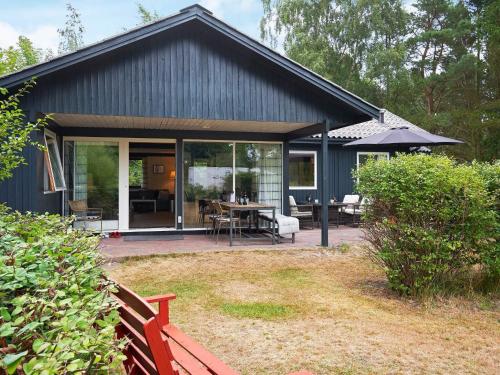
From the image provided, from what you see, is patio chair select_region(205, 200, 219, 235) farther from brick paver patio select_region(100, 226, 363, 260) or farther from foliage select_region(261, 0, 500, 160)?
foliage select_region(261, 0, 500, 160)

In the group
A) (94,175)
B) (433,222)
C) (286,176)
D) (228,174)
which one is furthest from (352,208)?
(433,222)

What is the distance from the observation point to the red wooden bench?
1.79 meters

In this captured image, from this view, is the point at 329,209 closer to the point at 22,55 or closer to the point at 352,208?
the point at 352,208

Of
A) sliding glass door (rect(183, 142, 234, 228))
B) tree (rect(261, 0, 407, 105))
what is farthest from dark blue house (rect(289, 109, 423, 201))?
tree (rect(261, 0, 407, 105))

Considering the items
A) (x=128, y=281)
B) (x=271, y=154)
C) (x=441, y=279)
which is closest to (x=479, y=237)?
(x=441, y=279)

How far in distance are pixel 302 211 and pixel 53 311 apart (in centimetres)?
1119

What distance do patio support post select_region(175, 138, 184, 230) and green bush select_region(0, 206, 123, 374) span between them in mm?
7944

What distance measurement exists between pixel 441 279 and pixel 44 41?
31.7 meters

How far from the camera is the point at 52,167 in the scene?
858cm

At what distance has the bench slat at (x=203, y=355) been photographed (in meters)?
2.12

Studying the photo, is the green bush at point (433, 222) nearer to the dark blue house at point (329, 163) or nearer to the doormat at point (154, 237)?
the doormat at point (154, 237)

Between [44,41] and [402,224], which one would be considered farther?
[44,41]

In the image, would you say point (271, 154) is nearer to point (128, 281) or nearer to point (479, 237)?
point (128, 281)

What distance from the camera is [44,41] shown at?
2977 centimetres
